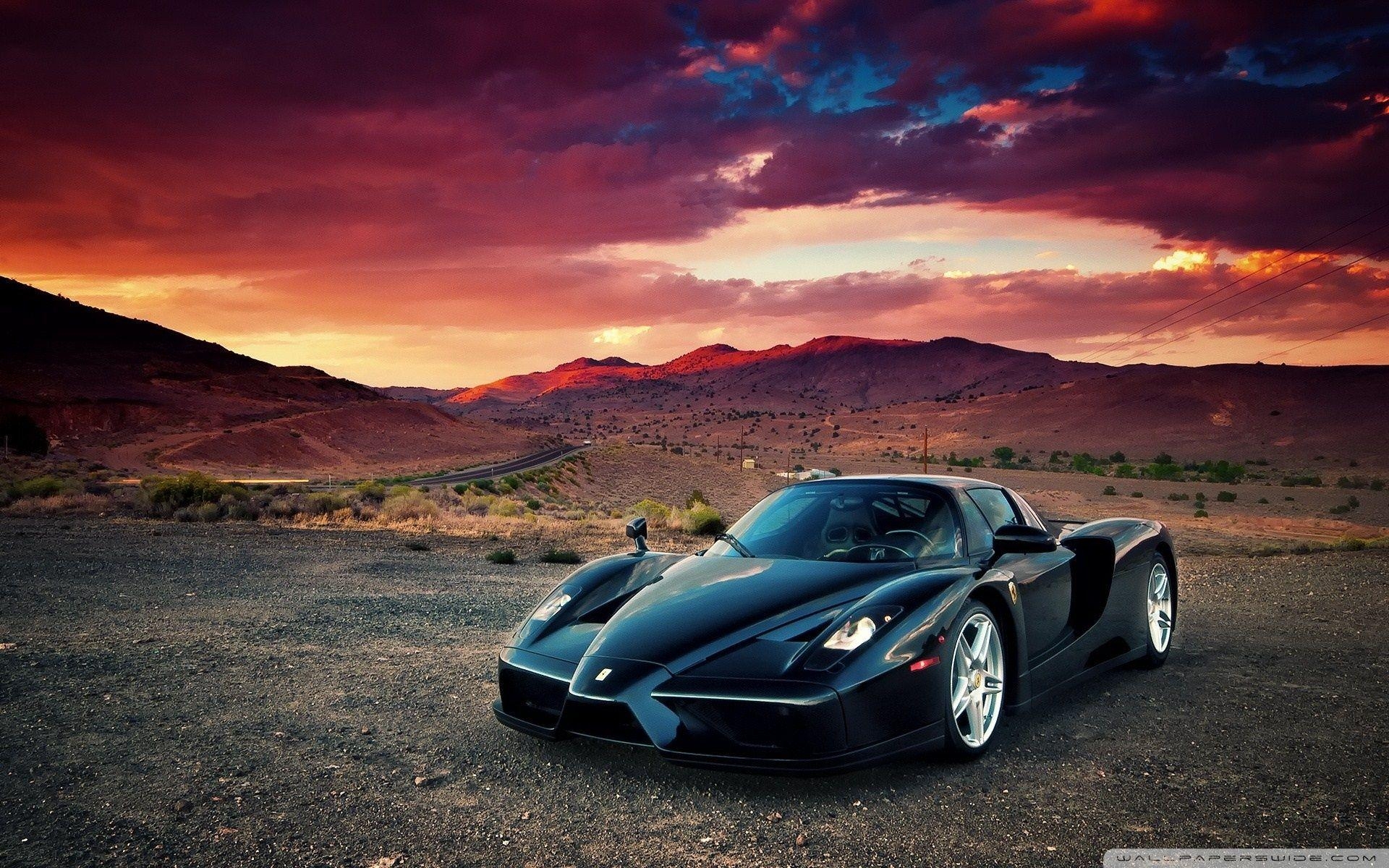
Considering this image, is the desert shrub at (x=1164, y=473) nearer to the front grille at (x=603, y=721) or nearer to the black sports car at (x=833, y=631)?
the black sports car at (x=833, y=631)

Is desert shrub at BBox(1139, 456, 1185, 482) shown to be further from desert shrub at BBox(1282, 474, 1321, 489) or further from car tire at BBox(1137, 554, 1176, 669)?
car tire at BBox(1137, 554, 1176, 669)

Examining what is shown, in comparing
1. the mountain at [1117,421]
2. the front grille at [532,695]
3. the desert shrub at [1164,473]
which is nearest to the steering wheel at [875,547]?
the front grille at [532,695]

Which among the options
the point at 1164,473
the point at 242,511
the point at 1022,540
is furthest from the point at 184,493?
the point at 1164,473

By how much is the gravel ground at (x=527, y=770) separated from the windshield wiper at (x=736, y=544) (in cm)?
136

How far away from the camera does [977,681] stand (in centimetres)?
488

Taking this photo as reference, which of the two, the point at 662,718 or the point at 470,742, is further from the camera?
the point at 470,742

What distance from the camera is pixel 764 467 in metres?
72.3

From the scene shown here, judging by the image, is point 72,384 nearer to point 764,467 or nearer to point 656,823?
point 764,467

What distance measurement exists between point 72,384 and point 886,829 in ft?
332

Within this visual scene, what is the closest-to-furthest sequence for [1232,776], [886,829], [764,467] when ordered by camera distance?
[886,829], [1232,776], [764,467]

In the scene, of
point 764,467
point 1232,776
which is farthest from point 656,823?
point 764,467

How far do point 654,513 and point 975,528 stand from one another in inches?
774

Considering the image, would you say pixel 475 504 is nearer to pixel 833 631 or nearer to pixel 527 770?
pixel 527 770

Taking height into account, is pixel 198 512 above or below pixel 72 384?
below
